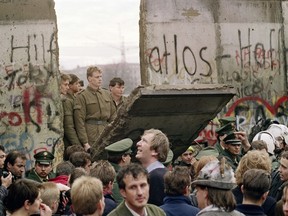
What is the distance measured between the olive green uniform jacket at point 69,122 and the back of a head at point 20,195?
7402 millimetres

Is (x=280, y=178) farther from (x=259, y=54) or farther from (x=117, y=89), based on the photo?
(x=259, y=54)

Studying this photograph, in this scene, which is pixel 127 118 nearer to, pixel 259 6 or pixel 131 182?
pixel 131 182

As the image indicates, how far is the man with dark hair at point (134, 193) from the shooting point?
26.6ft

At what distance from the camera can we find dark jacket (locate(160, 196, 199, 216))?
29.7 ft

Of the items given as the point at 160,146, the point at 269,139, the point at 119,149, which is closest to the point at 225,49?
the point at 269,139

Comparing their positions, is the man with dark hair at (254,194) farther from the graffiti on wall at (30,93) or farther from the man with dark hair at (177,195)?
the graffiti on wall at (30,93)

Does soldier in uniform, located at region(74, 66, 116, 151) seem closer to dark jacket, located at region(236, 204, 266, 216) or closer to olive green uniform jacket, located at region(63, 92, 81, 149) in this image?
olive green uniform jacket, located at region(63, 92, 81, 149)

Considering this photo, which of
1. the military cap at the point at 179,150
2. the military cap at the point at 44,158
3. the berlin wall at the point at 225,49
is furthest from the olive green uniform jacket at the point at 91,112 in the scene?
the military cap at the point at 44,158

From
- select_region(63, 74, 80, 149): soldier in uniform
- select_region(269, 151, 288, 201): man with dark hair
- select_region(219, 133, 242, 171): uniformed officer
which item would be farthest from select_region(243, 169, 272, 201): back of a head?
select_region(63, 74, 80, 149): soldier in uniform

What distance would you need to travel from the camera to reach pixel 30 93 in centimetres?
1612

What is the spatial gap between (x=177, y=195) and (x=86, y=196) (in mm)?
1530

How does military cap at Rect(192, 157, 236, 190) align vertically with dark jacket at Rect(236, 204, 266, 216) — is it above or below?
above

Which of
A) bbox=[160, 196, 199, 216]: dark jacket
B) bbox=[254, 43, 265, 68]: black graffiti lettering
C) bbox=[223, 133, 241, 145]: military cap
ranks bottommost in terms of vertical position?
bbox=[160, 196, 199, 216]: dark jacket

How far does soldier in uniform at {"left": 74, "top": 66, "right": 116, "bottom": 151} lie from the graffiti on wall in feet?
2.19
